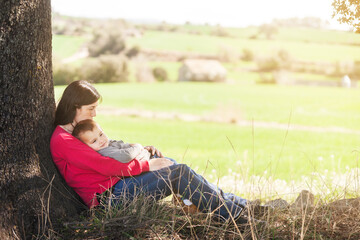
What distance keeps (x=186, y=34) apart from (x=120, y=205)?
3160cm

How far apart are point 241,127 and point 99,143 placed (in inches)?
579

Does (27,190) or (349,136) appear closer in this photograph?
(27,190)

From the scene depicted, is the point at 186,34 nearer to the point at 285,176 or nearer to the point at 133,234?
the point at 285,176

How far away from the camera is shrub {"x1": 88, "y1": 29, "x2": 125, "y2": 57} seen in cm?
2781

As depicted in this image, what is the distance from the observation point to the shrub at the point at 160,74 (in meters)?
27.4

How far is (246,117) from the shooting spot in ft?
62.5

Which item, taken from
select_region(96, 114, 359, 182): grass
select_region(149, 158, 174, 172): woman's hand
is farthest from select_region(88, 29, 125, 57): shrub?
select_region(149, 158, 174, 172): woman's hand

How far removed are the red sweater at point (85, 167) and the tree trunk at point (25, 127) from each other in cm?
12

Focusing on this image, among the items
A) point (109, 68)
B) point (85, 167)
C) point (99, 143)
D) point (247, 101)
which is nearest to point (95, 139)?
point (99, 143)

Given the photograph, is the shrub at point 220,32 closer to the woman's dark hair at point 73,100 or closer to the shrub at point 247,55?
the shrub at point 247,55

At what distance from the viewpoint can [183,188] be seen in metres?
3.00

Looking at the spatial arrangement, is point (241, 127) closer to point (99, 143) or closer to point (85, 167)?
point (99, 143)

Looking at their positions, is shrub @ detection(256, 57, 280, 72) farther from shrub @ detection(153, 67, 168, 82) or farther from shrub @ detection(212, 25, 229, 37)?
shrub @ detection(153, 67, 168, 82)

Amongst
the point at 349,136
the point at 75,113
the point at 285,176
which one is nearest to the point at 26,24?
the point at 75,113
